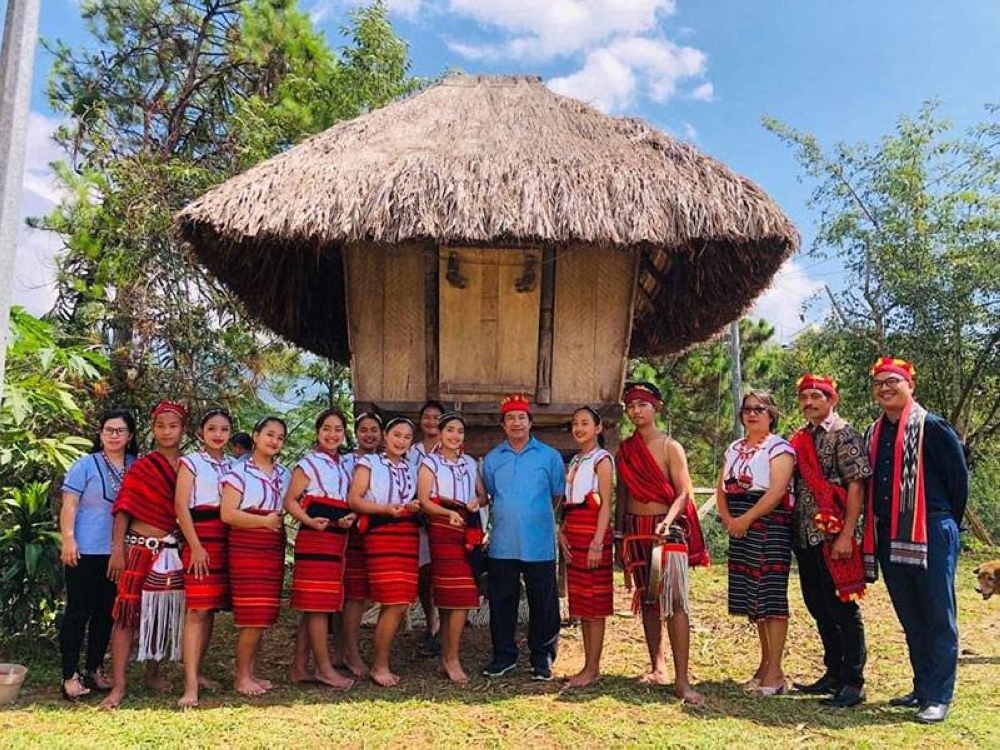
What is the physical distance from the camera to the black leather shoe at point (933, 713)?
3.76 meters

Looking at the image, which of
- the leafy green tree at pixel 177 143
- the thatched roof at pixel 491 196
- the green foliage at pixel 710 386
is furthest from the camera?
the green foliage at pixel 710 386

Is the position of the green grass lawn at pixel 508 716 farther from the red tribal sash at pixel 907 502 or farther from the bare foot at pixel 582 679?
the red tribal sash at pixel 907 502

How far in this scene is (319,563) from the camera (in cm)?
423

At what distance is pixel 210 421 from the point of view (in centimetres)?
411

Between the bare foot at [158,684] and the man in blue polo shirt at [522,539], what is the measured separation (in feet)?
5.91

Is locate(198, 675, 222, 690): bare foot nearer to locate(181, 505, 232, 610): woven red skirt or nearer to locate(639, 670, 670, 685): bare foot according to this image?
locate(181, 505, 232, 610): woven red skirt

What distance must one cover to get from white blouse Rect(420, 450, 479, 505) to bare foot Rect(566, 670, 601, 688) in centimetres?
116

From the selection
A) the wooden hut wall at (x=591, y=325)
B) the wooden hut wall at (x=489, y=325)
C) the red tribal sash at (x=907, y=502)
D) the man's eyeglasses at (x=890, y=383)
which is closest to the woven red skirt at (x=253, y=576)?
the wooden hut wall at (x=489, y=325)

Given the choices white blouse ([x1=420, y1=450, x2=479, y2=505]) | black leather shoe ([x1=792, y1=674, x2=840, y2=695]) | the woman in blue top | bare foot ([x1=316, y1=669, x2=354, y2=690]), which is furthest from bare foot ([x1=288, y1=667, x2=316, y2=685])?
black leather shoe ([x1=792, y1=674, x2=840, y2=695])

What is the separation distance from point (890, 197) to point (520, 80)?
6.66m

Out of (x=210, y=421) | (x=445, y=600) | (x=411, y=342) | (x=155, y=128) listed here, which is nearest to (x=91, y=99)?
(x=155, y=128)

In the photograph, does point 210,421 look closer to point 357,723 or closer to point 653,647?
point 357,723

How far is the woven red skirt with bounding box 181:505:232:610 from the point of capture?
13.0 ft

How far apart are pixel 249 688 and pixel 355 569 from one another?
32.7 inches
